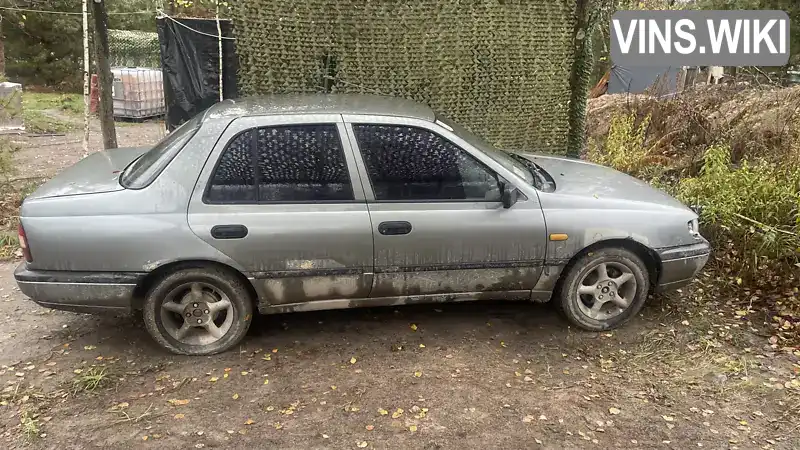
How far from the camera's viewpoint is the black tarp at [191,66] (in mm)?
6328

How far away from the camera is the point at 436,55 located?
6566 millimetres

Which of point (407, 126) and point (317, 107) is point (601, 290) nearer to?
point (407, 126)

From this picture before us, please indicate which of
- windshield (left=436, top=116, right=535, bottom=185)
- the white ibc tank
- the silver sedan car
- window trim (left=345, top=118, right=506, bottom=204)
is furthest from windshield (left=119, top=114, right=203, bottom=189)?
the white ibc tank

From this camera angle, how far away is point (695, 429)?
3203 mm

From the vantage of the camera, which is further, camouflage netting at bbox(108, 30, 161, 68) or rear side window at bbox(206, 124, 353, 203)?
camouflage netting at bbox(108, 30, 161, 68)

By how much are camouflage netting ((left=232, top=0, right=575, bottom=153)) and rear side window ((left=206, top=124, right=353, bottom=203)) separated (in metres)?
2.76

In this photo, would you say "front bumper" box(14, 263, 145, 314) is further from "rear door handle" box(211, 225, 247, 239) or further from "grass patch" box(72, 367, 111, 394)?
"rear door handle" box(211, 225, 247, 239)

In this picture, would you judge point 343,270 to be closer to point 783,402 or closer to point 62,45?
point 783,402

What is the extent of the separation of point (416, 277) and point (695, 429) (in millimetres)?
1829

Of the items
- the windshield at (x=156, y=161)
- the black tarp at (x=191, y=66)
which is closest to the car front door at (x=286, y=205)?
the windshield at (x=156, y=161)

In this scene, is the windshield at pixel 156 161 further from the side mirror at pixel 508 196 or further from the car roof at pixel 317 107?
the side mirror at pixel 508 196

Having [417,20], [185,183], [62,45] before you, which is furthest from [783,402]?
[62,45]

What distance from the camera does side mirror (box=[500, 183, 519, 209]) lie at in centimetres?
373

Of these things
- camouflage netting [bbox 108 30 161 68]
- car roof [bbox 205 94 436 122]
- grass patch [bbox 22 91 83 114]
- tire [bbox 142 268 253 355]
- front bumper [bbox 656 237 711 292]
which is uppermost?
camouflage netting [bbox 108 30 161 68]
